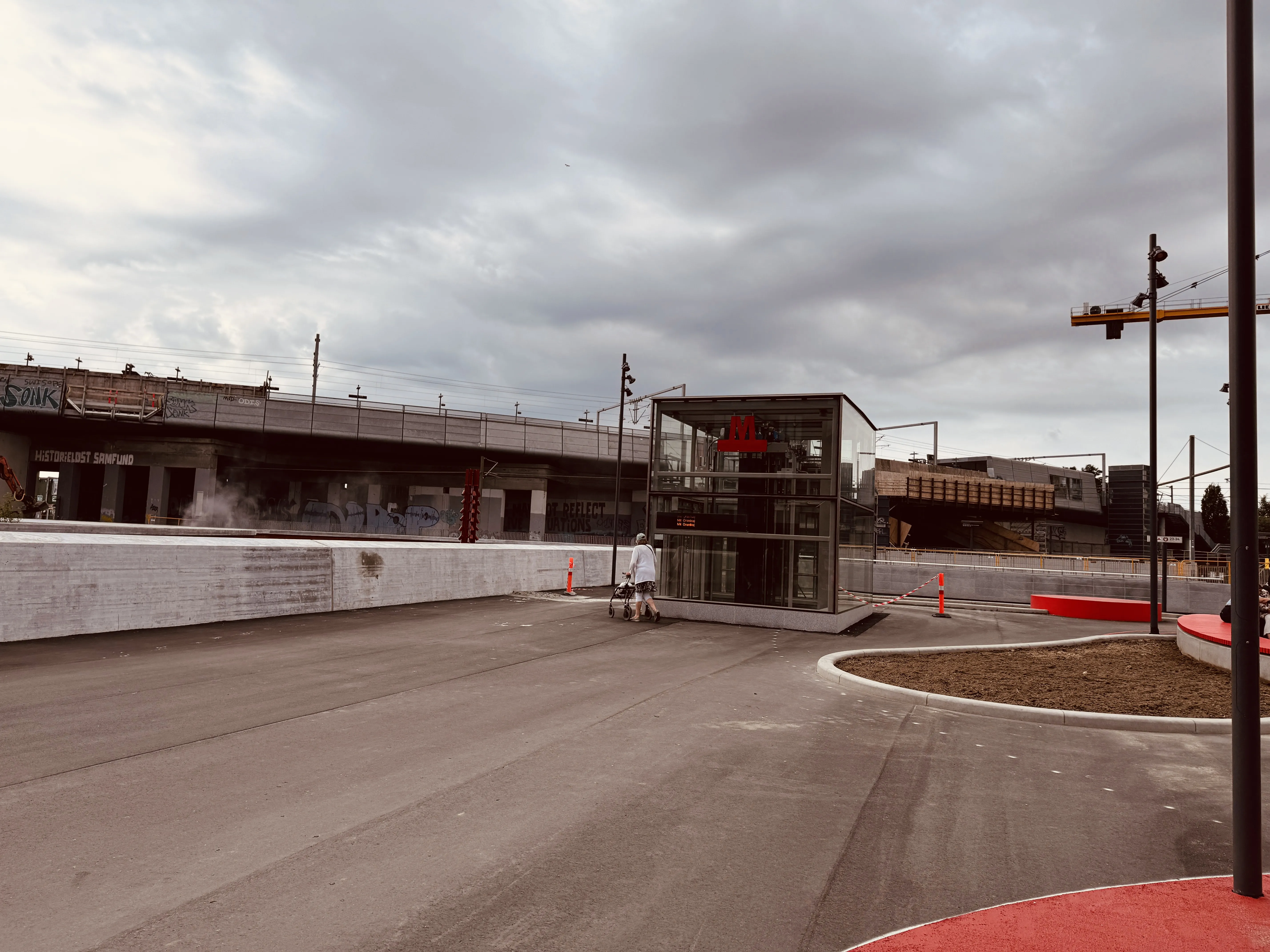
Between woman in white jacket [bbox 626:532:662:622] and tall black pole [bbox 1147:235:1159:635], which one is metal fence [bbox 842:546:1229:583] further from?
woman in white jacket [bbox 626:532:662:622]

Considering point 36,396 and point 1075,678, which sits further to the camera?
point 36,396

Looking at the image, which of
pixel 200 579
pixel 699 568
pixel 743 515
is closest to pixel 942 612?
pixel 743 515

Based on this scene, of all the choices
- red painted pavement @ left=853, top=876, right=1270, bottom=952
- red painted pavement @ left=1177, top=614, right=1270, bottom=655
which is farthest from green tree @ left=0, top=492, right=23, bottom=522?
red painted pavement @ left=1177, top=614, right=1270, bottom=655

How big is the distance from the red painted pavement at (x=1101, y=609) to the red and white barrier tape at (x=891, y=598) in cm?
351

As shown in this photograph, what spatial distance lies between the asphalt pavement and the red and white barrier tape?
373 inches

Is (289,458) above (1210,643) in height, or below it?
above

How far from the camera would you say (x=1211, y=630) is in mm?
12961

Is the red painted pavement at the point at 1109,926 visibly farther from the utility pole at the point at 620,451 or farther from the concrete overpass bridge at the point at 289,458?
the concrete overpass bridge at the point at 289,458

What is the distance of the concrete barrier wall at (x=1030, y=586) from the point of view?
2708 cm

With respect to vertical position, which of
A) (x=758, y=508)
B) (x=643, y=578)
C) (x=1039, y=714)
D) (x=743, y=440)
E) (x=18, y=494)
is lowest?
(x=1039, y=714)

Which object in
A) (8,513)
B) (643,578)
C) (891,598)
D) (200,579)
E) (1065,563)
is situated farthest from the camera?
(1065,563)

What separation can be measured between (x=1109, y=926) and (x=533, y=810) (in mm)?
3147

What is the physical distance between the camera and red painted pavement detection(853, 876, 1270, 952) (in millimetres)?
3447

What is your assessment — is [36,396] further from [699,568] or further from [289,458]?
[699,568]
